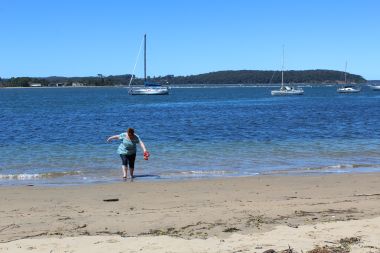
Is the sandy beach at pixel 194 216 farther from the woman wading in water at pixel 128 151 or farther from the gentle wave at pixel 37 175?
the gentle wave at pixel 37 175

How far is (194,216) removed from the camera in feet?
29.4

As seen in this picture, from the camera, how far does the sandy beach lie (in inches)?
280

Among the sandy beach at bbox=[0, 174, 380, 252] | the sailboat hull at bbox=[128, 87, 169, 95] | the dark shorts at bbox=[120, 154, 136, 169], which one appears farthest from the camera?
the sailboat hull at bbox=[128, 87, 169, 95]

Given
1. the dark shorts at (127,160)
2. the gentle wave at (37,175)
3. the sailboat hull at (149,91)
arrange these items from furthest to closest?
the sailboat hull at (149,91), the gentle wave at (37,175), the dark shorts at (127,160)

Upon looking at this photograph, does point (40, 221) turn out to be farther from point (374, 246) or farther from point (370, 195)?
point (370, 195)

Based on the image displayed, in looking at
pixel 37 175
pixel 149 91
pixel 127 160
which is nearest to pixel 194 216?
pixel 127 160

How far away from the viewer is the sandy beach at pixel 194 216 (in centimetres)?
711

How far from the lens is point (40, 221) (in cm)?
880

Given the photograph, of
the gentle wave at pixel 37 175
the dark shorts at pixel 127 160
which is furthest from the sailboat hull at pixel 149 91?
the dark shorts at pixel 127 160

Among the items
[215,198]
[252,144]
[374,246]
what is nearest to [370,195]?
[215,198]

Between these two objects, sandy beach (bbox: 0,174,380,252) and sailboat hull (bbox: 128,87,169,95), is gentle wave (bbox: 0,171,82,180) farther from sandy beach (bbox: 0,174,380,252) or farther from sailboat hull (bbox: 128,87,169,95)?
sailboat hull (bbox: 128,87,169,95)

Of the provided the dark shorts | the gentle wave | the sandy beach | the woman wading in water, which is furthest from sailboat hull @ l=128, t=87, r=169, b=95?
the sandy beach

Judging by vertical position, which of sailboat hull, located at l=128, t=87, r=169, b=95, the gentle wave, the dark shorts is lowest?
sailboat hull, located at l=128, t=87, r=169, b=95

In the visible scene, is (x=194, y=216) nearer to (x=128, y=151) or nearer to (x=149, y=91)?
(x=128, y=151)
